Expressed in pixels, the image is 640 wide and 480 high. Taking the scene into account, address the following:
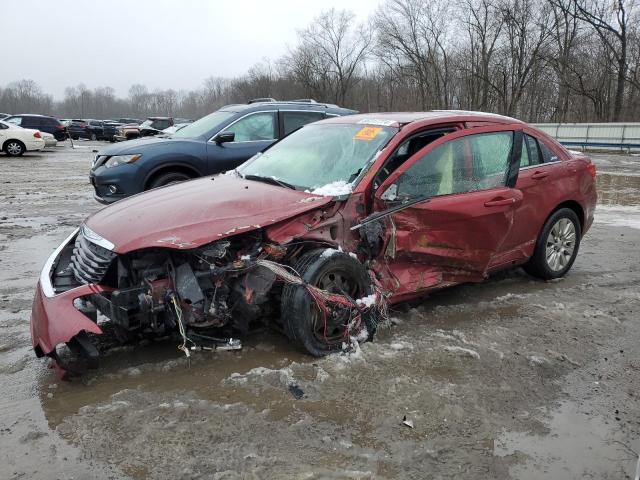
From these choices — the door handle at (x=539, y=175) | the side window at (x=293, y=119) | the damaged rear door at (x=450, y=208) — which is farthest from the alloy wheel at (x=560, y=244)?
the side window at (x=293, y=119)

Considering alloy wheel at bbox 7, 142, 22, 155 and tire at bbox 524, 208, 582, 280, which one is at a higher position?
alloy wheel at bbox 7, 142, 22, 155

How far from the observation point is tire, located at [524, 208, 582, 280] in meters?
5.29

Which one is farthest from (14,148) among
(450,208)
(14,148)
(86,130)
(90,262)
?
(450,208)

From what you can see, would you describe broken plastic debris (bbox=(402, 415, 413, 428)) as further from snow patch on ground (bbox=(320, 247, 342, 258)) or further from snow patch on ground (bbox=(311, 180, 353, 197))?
snow patch on ground (bbox=(311, 180, 353, 197))

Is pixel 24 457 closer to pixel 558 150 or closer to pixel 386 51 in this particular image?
pixel 558 150

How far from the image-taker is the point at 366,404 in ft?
10.4

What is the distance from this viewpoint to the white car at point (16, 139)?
20.8 meters

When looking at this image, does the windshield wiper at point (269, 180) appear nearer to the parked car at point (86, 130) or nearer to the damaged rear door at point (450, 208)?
the damaged rear door at point (450, 208)

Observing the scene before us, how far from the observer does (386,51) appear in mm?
54875

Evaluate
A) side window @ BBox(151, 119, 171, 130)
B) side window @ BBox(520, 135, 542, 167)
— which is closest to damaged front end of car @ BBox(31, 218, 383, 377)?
side window @ BBox(520, 135, 542, 167)

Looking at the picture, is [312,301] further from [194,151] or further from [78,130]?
[78,130]

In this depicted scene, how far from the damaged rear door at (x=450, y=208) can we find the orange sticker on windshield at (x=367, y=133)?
0.40 meters

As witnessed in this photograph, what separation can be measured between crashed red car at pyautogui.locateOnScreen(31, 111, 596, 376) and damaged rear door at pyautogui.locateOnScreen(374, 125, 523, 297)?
0.04 feet

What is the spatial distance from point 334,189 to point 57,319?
79.0 inches
